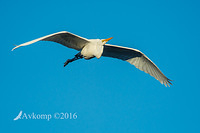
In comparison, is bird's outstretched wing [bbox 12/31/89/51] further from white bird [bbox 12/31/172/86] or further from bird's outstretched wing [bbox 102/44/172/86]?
bird's outstretched wing [bbox 102/44/172/86]

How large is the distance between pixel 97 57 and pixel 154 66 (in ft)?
11.9

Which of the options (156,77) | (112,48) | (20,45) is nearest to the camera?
(20,45)

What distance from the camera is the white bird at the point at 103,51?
14.0 metres

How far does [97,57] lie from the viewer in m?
14.2

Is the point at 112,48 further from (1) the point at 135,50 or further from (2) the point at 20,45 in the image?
(2) the point at 20,45

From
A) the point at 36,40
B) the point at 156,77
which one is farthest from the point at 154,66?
the point at 36,40

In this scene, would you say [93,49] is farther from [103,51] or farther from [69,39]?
[103,51]

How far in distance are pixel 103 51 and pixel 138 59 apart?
6.19ft

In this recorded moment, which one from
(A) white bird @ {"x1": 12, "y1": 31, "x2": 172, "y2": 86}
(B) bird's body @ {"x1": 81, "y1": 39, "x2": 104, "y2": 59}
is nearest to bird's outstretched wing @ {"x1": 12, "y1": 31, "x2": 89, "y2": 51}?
(A) white bird @ {"x1": 12, "y1": 31, "x2": 172, "y2": 86}

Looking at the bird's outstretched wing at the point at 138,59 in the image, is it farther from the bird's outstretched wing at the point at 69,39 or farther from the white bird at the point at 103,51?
the bird's outstretched wing at the point at 69,39

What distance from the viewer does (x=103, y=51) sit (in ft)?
52.1

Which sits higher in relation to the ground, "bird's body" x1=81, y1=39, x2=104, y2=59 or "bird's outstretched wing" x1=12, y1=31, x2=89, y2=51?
"bird's outstretched wing" x1=12, y1=31, x2=89, y2=51

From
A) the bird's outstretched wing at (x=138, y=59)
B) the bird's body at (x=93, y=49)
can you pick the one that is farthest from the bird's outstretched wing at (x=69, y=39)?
the bird's outstretched wing at (x=138, y=59)

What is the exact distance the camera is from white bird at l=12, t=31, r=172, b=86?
46.0ft
